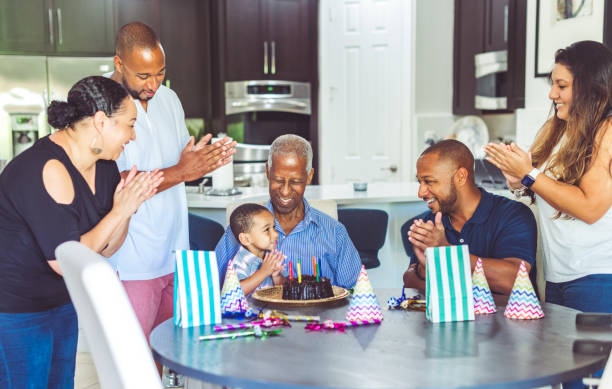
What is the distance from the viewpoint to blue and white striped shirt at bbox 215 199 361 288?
7.98ft

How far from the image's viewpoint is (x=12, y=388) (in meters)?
1.82

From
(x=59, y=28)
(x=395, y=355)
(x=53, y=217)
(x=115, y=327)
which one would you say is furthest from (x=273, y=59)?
(x=115, y=327)

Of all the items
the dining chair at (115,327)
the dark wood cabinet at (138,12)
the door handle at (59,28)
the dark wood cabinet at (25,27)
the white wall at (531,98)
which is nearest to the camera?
the dining chair at (115,327)

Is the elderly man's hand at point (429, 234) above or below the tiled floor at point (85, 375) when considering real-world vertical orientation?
above

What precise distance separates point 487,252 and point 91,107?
4.34ft

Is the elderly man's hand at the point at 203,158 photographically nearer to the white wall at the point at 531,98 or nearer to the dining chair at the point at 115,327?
the dining chair at the point at 115,327

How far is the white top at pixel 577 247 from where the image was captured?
6.68 ft

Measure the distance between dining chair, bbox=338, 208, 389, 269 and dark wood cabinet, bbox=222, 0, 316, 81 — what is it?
3.10 m

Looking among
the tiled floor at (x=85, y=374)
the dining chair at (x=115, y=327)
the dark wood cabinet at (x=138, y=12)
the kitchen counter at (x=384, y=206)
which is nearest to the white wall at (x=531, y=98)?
the kitchen counter at (x=384, y=206)

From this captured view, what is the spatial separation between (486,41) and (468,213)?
3462 mm

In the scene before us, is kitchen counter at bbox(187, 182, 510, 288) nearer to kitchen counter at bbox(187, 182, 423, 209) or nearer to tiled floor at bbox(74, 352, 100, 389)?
kitchen counter at bbox(187, 182, 423, 209)

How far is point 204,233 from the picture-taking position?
331cm

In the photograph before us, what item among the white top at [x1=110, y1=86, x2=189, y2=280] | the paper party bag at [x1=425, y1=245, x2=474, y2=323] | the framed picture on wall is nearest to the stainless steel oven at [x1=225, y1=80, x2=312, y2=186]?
the framed picture on wall

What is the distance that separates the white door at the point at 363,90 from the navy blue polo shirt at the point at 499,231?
13.3ft
